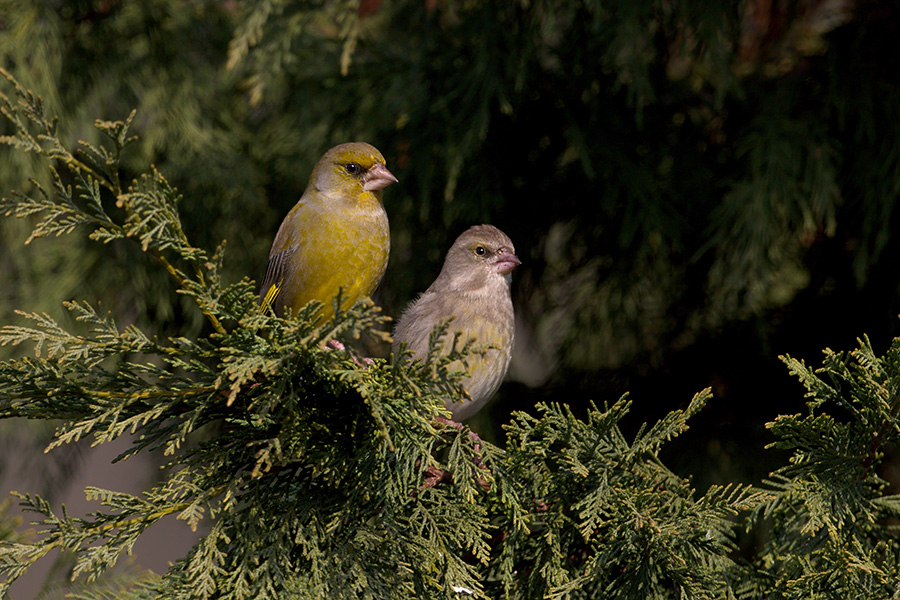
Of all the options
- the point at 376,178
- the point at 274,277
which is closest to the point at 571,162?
the point at 376,178

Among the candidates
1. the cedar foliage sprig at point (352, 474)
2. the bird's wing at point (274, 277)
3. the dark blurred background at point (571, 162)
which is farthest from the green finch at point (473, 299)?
the cedar foliage sprig at point (352, 474)

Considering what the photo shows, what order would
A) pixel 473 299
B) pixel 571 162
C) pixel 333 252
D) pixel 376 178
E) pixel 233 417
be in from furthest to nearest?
pixel 571 162 < pixel 473 299 < pixel 376 178 < pixel 333 252 < pixel 233 417

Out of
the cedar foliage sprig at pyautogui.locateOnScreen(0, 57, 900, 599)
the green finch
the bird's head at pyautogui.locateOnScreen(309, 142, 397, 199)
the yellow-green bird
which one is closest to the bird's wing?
the yellow-green bird

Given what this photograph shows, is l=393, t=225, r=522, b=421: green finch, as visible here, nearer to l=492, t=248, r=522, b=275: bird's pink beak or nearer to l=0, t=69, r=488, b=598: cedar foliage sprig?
l=492, t=248, r=522, b=275: bird's pink beak

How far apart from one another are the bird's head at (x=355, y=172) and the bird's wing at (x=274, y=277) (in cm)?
30

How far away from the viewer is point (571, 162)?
12.5ft

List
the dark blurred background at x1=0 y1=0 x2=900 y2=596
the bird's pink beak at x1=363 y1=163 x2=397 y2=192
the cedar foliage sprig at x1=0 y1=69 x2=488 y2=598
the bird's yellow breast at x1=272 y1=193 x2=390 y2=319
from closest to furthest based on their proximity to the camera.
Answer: the cedar foliage sprig at x1=0 y1=69 x2=488 y2=598, the bird's yellow breast at x1=272 y1=193 x2=390 y2=319, the bird's pink beak at x1=363 y1=163 x2=397 y2=192, the dark blurred background at x1=0 y1=0 x2=900 y2=596

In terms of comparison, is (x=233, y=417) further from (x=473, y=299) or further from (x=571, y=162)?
(x=571, y=162)

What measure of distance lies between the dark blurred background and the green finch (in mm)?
276

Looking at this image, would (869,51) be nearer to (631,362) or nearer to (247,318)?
(631,362)

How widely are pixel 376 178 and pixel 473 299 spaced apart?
593mm

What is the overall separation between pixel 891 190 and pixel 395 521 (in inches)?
90.5

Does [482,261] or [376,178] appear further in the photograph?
[482,261]

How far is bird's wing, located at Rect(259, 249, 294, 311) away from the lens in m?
3.08
